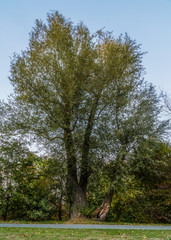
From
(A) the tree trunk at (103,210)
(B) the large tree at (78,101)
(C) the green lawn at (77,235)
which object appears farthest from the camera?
(A) the tree trunk at (103,210)

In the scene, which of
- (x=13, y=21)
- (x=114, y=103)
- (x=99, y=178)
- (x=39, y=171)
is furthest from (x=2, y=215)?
(x=13, y=21)

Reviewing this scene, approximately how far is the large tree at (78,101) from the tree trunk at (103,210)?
33 cm

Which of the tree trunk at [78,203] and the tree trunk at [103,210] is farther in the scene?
the tree trunk at [103,210]

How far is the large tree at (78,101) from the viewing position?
12.3m

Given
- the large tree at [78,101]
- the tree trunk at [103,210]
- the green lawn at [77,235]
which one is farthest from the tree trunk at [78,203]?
the green lawn at [77,235]

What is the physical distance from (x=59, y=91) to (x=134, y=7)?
21.7ft

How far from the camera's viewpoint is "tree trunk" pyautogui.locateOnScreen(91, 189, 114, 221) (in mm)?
13242

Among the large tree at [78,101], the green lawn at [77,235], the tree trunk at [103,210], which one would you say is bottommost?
the green lawn at [77,235]

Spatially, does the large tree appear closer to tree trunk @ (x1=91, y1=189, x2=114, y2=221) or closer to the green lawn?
tree trunk @ (x1=91, y1=189, x2=114, y2=221)

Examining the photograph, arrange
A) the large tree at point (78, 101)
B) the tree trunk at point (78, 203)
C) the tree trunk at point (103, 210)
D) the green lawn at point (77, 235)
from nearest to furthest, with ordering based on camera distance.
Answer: the green lawn at point (77, 235), the large tree at point (78, 101), the tree trunk at point (78, 203), the tree trunk at point (103, 210)

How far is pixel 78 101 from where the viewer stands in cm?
1245

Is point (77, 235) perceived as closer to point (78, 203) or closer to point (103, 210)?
point (78, 203)

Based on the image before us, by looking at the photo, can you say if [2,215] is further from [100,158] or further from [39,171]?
[100,158]

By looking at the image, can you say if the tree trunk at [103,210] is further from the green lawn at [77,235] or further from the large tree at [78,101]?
the green lawn at [77,235]
